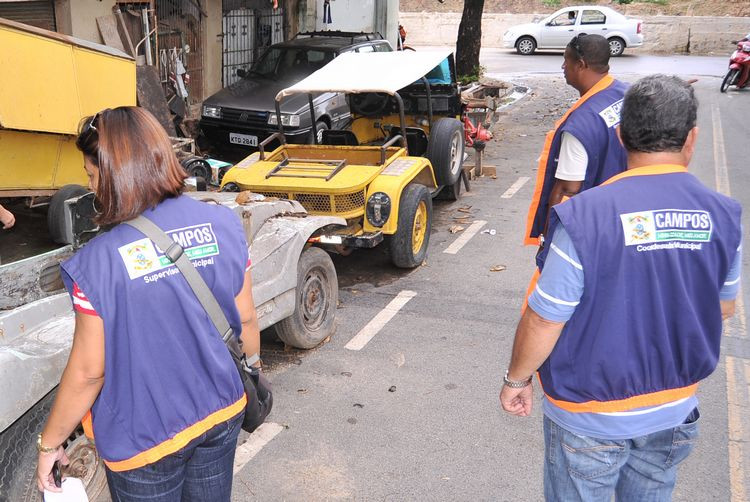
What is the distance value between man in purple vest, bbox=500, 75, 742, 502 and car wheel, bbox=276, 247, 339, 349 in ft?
9.90

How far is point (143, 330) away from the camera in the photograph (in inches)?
80.1

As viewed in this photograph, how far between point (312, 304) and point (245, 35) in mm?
10694

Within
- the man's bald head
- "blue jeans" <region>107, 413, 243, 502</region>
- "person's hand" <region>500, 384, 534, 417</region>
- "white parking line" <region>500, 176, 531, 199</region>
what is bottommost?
"white parking line" <region>500, 176, 531, 199</region>

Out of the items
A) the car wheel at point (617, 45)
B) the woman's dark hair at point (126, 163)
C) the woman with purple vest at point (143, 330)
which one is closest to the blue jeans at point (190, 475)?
the woman with purple vest at point (143, 330)

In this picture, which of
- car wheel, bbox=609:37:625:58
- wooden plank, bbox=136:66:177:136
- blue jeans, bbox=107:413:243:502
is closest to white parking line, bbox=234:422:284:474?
blue jeans, bbox=107:413:243:502

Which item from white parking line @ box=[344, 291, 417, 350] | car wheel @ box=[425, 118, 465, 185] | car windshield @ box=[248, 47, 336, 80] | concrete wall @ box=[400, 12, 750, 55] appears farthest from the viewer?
concrete wall @ box=[400, 12, 750, 55]

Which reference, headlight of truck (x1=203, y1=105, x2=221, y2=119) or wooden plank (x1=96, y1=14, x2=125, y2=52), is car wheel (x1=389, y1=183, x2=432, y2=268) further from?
wooden plank (x1=96, y1=14, x2=125, y2=52)

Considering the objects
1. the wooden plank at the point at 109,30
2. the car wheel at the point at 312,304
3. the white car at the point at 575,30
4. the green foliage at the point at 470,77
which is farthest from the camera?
the white car at the point at 575,30

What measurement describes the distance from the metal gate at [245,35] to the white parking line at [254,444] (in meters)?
11.0

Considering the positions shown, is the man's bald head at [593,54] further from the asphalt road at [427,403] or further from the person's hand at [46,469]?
the person's hand at [46,469]

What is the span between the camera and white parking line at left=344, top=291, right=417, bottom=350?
5.55 m

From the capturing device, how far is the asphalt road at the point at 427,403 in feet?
12.7

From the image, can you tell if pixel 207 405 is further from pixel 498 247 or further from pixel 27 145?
pixel 498 247

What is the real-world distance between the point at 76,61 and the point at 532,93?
46.8ft
